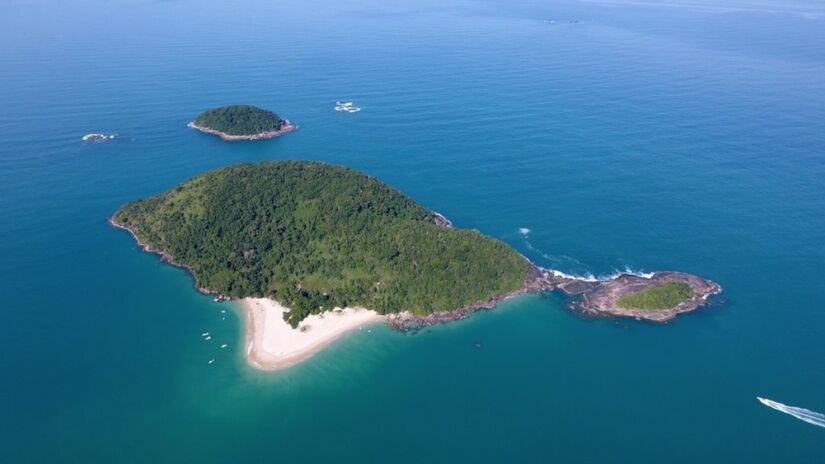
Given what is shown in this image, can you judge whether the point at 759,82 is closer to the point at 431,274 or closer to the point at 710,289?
the point at 710,289

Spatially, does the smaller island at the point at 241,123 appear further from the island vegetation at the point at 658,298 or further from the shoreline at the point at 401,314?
the island vegetation at the point at 658,298

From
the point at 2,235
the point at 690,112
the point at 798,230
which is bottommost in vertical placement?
the point at 2,235

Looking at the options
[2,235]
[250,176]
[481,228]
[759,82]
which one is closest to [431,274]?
[481,228]

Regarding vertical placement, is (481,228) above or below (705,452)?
above

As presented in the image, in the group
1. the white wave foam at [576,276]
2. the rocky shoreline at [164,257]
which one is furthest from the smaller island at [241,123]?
the white wave foam at [576,276]

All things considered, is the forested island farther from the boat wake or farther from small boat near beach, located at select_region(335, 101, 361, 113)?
small boat near beach, located at select_region(335, 101, 361, 113)

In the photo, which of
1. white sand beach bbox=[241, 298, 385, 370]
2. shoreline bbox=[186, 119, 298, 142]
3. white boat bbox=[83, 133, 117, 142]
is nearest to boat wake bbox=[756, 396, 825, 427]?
white sand beach bbox=[241, 298, 385, 370]

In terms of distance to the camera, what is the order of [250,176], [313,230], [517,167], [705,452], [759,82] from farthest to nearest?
[759,82]
[517,167]
[250,176]
[313,230]
[705,452]
